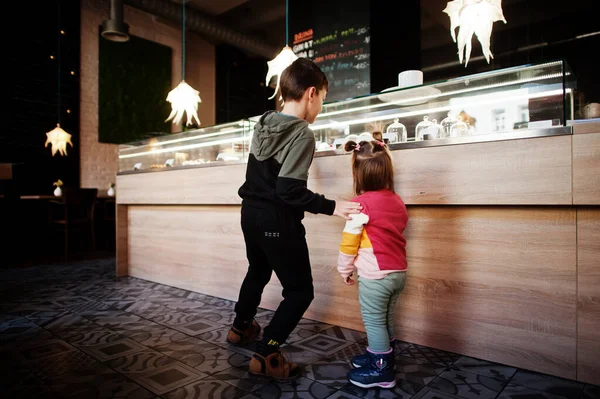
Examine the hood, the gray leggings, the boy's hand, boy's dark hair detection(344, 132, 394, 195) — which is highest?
the hood

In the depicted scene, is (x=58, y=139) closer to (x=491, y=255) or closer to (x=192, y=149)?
(x=192, y=149)

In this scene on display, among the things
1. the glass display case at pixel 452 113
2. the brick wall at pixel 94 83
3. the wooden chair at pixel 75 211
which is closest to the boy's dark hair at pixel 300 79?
the glass display case at pixel 452 113

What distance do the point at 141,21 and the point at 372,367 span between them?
28.1 feet

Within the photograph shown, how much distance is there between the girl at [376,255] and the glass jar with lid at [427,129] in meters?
0.55

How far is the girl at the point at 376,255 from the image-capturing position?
155 cm

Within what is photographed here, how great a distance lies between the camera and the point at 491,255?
178cm

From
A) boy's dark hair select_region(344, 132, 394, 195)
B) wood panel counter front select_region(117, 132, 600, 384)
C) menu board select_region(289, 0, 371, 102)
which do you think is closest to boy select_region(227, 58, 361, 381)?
boy's dark hair select_region(344, 132, 394, 195)

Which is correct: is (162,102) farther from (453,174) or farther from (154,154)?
(453,174)

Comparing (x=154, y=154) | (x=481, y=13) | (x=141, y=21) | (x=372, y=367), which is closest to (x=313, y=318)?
(x=372, y=367)

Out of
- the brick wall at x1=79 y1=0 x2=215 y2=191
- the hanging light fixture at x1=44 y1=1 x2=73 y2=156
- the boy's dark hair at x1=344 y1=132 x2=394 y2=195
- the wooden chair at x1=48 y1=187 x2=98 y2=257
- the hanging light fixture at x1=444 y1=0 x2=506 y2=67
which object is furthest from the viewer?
the brick wall at x1=79 y1=0 x2=215 y2=191

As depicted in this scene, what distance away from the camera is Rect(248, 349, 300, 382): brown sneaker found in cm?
158

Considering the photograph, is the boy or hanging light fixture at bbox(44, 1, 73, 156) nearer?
the boy

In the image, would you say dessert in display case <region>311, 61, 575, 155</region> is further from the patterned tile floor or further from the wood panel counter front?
the patterned tile floor

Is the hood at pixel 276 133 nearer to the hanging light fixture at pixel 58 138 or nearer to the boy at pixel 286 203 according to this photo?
the boy at pixel 286 203
